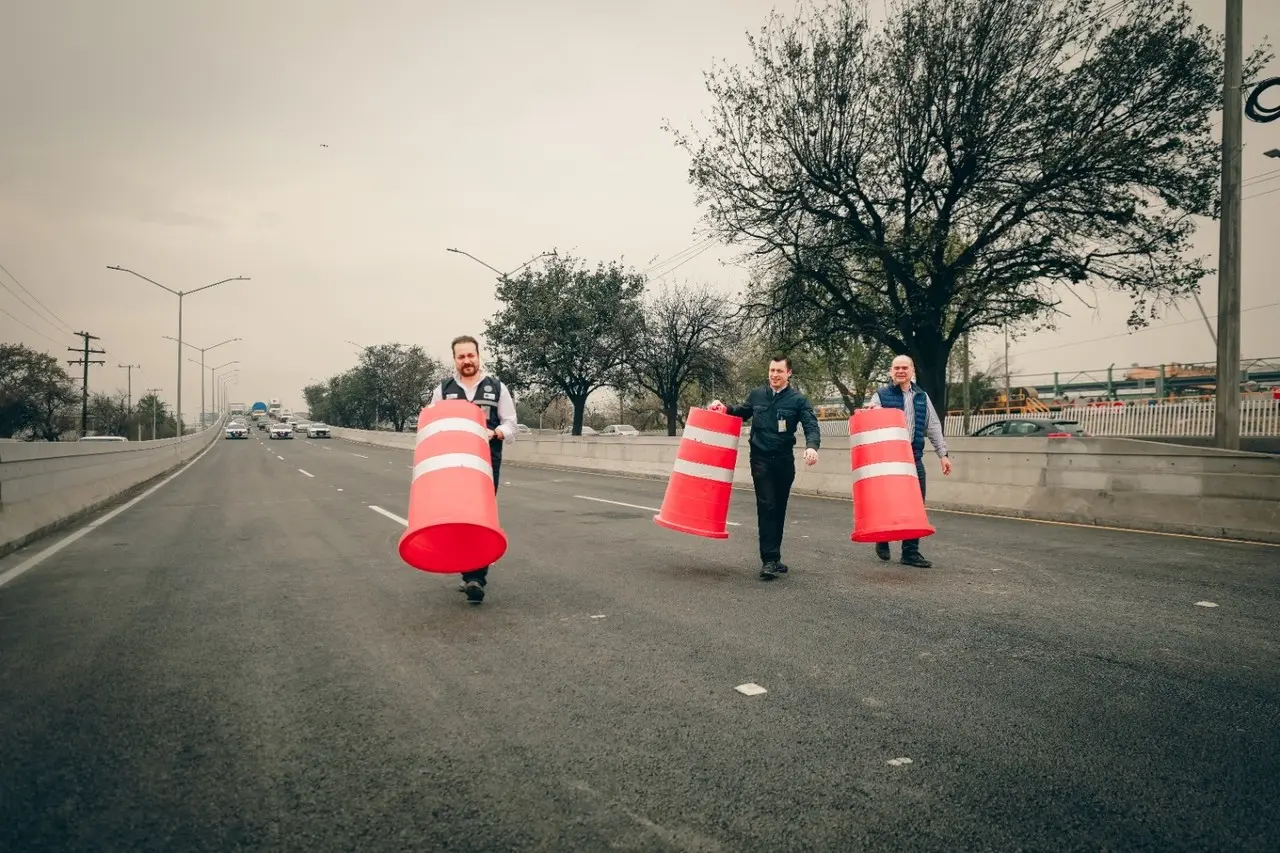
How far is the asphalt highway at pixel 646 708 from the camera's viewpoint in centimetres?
252

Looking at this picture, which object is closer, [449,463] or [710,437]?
[449,463]

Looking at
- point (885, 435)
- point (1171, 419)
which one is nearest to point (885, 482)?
point (885, 435)

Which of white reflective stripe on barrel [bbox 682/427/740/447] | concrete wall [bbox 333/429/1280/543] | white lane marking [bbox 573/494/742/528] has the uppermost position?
white reflective stripe on barrel [bbox 682/427/740/447]

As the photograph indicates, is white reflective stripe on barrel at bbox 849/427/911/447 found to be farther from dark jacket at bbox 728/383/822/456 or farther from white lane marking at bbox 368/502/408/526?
white lane marking at bbox 368/502/408/526

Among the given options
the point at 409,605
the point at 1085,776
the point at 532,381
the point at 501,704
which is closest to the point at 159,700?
the point at 501,704

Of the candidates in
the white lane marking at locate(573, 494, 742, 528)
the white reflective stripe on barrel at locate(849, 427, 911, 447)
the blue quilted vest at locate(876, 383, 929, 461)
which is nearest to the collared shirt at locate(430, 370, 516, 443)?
the white reflective stripe on barrel at locate(849, 427, 911, 447)

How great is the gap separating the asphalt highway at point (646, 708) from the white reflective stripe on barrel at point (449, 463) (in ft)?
3.32

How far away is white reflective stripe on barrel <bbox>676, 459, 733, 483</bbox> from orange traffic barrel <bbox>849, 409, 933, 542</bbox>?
1.17 metres

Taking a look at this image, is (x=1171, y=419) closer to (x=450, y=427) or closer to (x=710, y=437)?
(x=710, y=437)

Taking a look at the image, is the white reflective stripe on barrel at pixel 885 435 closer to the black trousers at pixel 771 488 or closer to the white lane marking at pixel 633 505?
the black trousers at pixel 771 488

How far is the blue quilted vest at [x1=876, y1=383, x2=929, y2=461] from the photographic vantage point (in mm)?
7539

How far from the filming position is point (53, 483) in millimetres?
11242

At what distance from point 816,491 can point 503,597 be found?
419 inches

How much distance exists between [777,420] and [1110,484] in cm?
611
